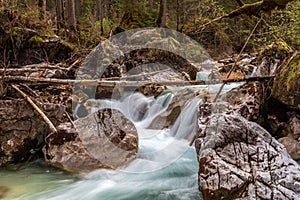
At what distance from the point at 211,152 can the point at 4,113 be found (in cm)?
383

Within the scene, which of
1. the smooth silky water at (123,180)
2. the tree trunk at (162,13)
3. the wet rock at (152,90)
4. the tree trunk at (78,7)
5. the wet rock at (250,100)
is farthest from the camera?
the tree trunk at (78,7)

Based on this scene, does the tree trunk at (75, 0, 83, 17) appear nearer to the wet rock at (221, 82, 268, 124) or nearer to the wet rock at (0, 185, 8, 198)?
the wet rock at (221, 82, 268, 124)

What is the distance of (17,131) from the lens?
202 inches

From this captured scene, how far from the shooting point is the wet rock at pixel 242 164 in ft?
9.78

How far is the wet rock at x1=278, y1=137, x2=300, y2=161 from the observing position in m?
5.16

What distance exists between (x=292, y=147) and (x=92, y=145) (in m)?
3.73

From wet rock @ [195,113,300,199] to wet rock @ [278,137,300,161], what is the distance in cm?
190

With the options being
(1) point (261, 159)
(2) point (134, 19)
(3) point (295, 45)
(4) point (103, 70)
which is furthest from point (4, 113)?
(2) point (134, 19)

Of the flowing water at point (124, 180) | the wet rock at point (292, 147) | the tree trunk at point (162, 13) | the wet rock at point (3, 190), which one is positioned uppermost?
the tree trunk at point (162, 13)

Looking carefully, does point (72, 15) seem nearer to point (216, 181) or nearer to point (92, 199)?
point (92, 199)

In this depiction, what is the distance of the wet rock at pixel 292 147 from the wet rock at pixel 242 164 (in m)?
1.90

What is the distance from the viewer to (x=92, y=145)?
4.99 m

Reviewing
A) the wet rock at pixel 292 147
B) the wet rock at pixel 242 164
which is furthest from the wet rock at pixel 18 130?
the wet rock at pixel 292 147

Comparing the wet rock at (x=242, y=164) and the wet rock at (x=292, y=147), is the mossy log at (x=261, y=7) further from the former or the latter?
the wet rock at (x=292, y=147)
